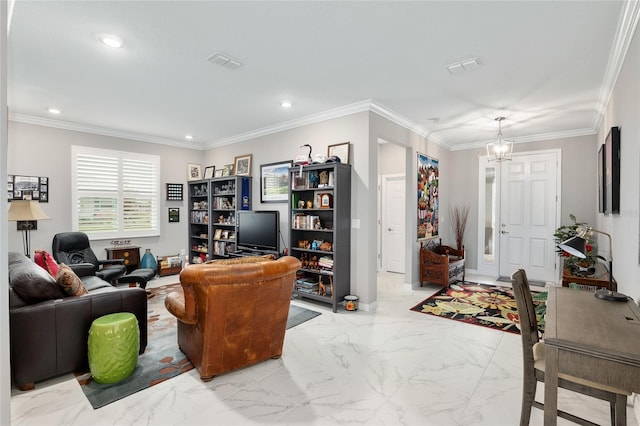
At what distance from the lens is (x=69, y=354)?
249 centimetres

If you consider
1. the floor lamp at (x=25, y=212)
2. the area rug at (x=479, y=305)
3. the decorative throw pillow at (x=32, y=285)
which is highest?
the floor lamp at (x=25, y=212)

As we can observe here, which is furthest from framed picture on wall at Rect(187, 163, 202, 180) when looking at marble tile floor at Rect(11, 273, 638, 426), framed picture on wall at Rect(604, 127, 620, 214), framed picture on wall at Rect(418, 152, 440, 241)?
framed picture on wall at Rect(604, 127, 620, 214)

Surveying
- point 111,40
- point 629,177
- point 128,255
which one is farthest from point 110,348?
point 629,177

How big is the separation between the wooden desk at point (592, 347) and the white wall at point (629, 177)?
2.04 feet

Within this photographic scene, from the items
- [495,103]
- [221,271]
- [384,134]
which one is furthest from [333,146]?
[221,271]

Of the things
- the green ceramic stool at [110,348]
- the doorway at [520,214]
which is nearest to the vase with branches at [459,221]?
the doorway at [520,214]

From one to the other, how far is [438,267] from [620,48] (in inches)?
137

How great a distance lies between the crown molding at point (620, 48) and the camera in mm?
2115

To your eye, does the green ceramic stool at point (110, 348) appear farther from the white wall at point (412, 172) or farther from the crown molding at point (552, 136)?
the crown molding at point (552, 136)

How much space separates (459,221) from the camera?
6.43 m

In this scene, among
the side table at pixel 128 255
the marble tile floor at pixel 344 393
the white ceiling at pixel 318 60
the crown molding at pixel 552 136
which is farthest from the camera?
the side table at pixel 128 255

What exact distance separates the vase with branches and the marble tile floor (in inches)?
124

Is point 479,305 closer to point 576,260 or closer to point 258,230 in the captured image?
point 576,260

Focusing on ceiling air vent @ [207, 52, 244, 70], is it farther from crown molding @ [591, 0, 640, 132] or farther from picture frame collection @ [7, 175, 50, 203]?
picture frame collection @ [7, 175, 50, 203]
